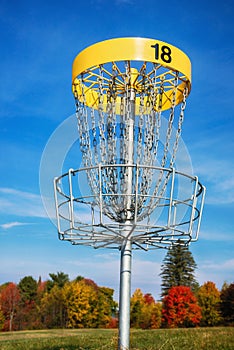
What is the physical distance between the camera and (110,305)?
5028 centimetres

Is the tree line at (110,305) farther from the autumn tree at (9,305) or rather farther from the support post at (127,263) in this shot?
the support post at (127,263)

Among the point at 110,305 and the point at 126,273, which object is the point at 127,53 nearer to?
the point at 126,273

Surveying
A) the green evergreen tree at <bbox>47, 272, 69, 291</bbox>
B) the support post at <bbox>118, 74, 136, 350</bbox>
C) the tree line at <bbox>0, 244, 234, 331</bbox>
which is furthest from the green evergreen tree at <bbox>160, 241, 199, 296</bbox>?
the support post at <bbox>118, 74, 136, 350</bbox>

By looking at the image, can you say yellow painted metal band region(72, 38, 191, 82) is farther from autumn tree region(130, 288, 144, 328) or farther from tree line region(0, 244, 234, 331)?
autumn tree region(130, 288, 144, 328)

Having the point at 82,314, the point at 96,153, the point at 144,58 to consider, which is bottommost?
the point at 82,314

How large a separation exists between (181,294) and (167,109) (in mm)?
36665

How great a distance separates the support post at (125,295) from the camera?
4.18 metres

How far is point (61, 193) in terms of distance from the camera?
429 cm

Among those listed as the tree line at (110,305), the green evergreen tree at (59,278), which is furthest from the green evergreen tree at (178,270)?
the green evergreen tree at (59,278)

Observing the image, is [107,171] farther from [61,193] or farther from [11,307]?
[11,307]

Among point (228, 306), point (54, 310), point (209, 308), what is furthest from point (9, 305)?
point (228, 306)

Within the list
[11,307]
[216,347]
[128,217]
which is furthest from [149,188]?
[11,307]

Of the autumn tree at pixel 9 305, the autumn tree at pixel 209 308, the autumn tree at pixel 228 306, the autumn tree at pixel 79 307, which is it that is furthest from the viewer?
the autumn tree at pixel 9 305

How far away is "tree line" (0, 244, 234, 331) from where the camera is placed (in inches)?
1563
